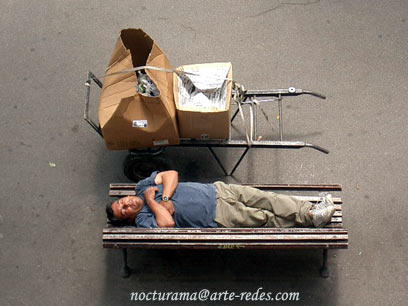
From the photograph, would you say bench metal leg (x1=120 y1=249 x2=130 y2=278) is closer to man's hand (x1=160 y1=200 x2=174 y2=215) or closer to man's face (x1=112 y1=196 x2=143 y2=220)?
man's face (x1=112 y1=196 x2=143 y2=220)

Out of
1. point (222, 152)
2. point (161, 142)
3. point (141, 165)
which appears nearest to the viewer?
point (161, 142)

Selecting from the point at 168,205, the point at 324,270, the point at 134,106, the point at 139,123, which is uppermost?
the point at 134,106

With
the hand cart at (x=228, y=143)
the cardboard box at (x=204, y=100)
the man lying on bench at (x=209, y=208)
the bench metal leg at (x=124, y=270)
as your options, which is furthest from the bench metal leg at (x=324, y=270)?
the bench metal leg at (x=124, y=270)

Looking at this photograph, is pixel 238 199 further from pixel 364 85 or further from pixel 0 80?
pixel 0 80

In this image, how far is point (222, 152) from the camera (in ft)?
16.0

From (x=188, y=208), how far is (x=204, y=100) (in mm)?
902

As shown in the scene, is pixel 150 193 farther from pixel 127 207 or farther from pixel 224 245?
pixel 224 245

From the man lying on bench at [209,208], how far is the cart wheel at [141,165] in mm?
382

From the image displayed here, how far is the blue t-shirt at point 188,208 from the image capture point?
3.94 metres

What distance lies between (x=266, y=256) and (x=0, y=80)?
336 centimetres

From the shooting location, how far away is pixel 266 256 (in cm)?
441

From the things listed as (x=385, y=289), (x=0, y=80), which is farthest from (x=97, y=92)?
(x=385, y=289)

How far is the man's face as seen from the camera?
151 inches

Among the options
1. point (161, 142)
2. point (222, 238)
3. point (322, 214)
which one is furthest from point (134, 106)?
point (322, 214)
